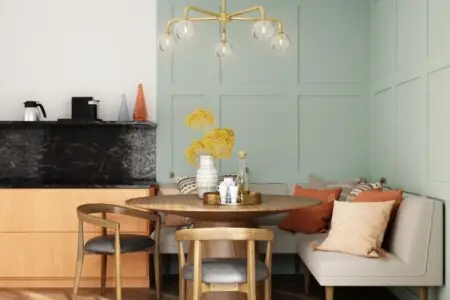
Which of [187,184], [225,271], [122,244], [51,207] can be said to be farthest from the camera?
[187,184]

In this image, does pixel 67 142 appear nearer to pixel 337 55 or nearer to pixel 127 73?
pixel 127 73

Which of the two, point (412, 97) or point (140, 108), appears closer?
point (412, 97)

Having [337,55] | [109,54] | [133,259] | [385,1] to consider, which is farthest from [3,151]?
[385,1]

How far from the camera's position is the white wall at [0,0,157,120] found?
5598mm

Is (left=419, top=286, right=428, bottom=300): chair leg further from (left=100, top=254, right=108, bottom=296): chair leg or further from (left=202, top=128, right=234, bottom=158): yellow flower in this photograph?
(left=100, top=254, right=108, bottom=296): chair leg

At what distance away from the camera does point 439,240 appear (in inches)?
148

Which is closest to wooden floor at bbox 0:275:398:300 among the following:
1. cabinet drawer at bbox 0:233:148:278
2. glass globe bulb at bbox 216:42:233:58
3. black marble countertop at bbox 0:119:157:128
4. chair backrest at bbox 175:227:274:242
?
cabinet drawer at bbox 0:233:148:278

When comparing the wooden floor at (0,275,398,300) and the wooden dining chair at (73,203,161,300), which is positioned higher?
the wooden dining chair at (73,203,161,300)

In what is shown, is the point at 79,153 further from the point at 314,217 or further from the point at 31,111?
the point at 314,217

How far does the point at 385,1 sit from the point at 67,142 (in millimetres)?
3119

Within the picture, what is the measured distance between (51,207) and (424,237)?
116 inches

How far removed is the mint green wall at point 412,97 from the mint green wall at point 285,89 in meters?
0.21

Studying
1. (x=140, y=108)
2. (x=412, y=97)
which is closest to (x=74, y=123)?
(x=140, y=108)

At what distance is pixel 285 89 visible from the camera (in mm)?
5582
